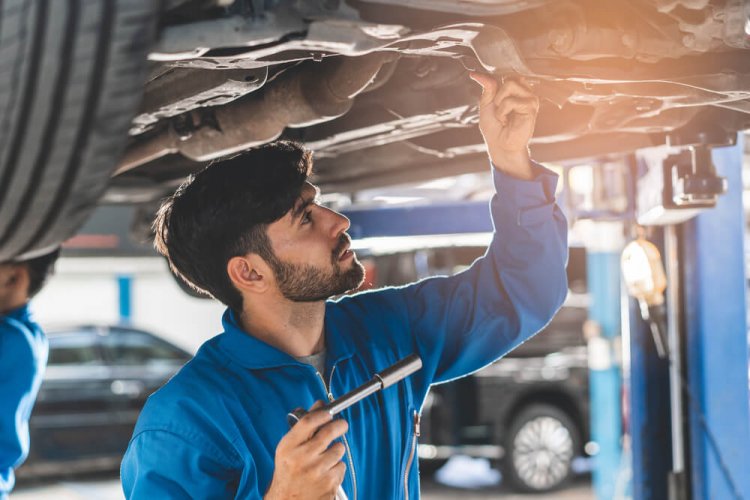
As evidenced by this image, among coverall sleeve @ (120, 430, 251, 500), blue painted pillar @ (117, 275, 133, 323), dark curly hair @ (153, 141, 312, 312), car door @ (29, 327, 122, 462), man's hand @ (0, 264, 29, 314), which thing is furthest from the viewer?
blue painted pillar @ (117, 275, 133, 323)

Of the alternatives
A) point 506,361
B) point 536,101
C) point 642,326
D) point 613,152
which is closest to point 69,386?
point 506,361

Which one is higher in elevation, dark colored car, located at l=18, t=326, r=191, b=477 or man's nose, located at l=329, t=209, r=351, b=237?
man's nose, located at l=329, t=209, r=351, b=237

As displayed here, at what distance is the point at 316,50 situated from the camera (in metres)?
1.28

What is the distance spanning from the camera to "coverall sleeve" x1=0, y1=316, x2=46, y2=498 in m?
2.34

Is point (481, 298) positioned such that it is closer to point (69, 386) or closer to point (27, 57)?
point (27, 57)

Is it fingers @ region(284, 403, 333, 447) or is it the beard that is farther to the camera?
the beard

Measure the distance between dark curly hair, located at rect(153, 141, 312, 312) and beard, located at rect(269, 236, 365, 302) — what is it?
0.05 meters

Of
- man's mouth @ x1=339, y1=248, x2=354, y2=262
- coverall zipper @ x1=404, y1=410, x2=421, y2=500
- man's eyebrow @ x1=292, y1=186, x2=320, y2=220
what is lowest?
coverall zipper @ x1=404, y1=410, x2=421, y2=500

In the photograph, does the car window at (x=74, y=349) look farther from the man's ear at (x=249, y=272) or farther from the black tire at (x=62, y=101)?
the black tire at (x=62, y=101)

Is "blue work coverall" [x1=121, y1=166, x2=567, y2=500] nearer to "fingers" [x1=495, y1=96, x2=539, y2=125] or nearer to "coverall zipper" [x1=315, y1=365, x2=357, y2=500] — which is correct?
"coverall zipper" [x1=315, y1=365, x2=357, y2=500]

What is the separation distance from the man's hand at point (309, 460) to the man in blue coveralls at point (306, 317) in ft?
0.43

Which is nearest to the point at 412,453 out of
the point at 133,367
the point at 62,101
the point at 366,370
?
the point at 366,370

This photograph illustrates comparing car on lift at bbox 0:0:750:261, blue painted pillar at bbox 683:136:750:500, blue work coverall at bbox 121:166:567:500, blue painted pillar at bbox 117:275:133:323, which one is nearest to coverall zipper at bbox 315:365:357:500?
blue work coverall at bbox 121:166:567:500

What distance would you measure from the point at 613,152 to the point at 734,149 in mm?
481
